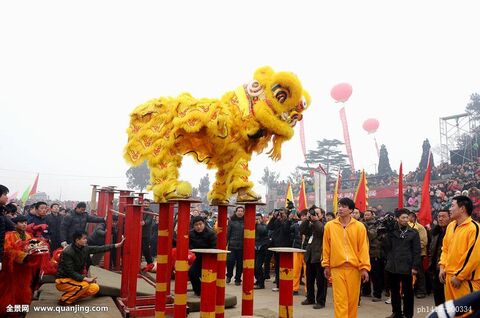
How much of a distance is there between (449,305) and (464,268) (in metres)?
2.52

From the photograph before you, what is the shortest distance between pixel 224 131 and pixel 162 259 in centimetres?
164

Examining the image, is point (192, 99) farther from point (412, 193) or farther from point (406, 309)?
point (412, 193)

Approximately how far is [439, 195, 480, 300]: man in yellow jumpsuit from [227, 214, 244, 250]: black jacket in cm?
420

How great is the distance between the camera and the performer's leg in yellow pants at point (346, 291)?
413 centimetres

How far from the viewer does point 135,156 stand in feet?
16.1

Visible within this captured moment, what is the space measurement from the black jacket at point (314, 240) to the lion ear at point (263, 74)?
273 cm

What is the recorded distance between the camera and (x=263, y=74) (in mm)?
4469

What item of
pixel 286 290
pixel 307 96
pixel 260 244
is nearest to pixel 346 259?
pixel 286 290

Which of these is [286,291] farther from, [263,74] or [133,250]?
[263,74]

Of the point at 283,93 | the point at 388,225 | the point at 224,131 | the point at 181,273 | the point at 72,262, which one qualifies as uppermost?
the point at 283,93

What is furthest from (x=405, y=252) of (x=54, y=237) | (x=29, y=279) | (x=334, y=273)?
(x=54, y=237)

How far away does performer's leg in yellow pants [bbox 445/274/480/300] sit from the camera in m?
3.58

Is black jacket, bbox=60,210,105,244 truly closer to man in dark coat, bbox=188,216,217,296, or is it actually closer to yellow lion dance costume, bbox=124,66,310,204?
man in dark coat, bbox=188,216,217,296

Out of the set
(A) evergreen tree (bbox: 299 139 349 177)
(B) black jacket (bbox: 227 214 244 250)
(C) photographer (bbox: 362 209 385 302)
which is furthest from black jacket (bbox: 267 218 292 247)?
(A) evergreen tree (bbox: 299 139 349 177)
